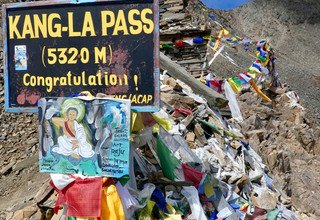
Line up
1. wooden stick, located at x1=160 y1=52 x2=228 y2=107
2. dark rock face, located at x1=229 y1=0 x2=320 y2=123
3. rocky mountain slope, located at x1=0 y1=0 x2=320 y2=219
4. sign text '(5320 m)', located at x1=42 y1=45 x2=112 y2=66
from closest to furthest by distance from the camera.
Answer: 1. sign text '(5320 m)', located at x1=42 y1=45 x2=112 y2=66
2. rocky mountain slope, located at x1=0 y1=0 x2=320 y2=219
3. wooden stick, located at x1=160 y1=52 x2=228 y2=107
4. dark rock face, located at x1=229 y1=0 x2=320 y2=123

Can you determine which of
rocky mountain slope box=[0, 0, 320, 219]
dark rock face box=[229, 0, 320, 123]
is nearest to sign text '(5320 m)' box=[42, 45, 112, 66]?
rocky mountain slope box=[0, 0, 320, 219]

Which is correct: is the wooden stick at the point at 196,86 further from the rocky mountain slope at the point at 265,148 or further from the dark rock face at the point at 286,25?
the dark rock face at the point at 286,25

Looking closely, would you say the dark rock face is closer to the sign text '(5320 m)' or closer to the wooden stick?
the wooden stick

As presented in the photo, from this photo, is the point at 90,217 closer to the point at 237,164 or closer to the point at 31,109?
the point at 31,109

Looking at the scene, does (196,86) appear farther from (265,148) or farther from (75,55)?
(75,55)

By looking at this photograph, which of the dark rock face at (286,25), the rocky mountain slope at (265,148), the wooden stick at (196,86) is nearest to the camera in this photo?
the rocky mountain slope at (265,148)

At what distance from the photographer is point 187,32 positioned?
1136 centimetres

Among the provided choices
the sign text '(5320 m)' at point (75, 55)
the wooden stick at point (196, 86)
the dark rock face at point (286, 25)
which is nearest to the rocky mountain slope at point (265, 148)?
the wooden stick at point (196, 86)

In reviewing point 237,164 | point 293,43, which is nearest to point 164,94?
point 237,164

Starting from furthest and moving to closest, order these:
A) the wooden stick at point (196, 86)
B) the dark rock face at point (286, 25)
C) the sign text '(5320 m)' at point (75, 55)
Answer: the dark rock face at point (286, 25) < the wooden stick at point (196, 86) < the sign text '(5320 m)' at point (75, 55)

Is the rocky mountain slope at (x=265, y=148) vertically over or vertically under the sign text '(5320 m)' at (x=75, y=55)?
under

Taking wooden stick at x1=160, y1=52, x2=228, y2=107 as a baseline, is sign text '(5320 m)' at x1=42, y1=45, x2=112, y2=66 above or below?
above

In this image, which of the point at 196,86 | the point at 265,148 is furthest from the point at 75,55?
the point at 265,148

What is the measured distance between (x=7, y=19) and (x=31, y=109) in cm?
92
